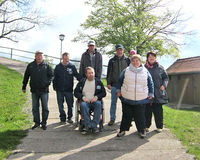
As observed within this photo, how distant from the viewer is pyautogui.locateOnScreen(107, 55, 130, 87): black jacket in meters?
5.29

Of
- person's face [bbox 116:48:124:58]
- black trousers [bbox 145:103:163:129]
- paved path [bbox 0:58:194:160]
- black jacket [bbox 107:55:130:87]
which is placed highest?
person's face [bbox 116:48:124:58]

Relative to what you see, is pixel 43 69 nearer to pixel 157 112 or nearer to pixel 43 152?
pixel 43 152

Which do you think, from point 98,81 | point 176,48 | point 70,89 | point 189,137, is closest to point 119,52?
point 98,81

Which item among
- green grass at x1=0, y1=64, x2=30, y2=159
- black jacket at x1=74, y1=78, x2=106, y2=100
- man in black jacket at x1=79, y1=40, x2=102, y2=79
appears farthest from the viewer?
man in black jacket at x1=79, y1=40, x2=102, y2=79

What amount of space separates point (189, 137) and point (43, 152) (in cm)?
313

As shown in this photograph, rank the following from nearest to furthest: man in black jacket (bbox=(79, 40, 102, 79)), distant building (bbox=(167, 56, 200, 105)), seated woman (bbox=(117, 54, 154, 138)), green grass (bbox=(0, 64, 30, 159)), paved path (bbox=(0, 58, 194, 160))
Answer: paved path (bbox=(0, 58, 194, 160))
green grass (bbox=(0, 64, 30, 159))
seated woman (bbox=(117, 54, 154, 138))
man in black jacket (bbox=(79, 40, 102, 79))
distant building (bbox=(167, 56, 200, 105))

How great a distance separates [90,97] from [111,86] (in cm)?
86

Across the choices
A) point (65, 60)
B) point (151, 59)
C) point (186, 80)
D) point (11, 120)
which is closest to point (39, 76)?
point (65, 60)

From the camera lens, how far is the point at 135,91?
432 cm

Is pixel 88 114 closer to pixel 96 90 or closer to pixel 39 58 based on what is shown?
pixel 96 90

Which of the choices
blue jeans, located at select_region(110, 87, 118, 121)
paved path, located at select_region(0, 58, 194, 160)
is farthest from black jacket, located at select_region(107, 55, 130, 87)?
paved path, located at select_region(0, 58, 194, 160)

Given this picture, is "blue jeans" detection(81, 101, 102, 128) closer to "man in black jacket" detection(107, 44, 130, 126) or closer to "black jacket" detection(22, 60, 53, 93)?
"man in black jacket" detection(107, 44, 130, 126)

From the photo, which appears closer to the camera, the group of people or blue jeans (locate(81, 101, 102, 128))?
the group of people

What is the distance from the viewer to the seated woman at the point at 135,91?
4324 millimetres
